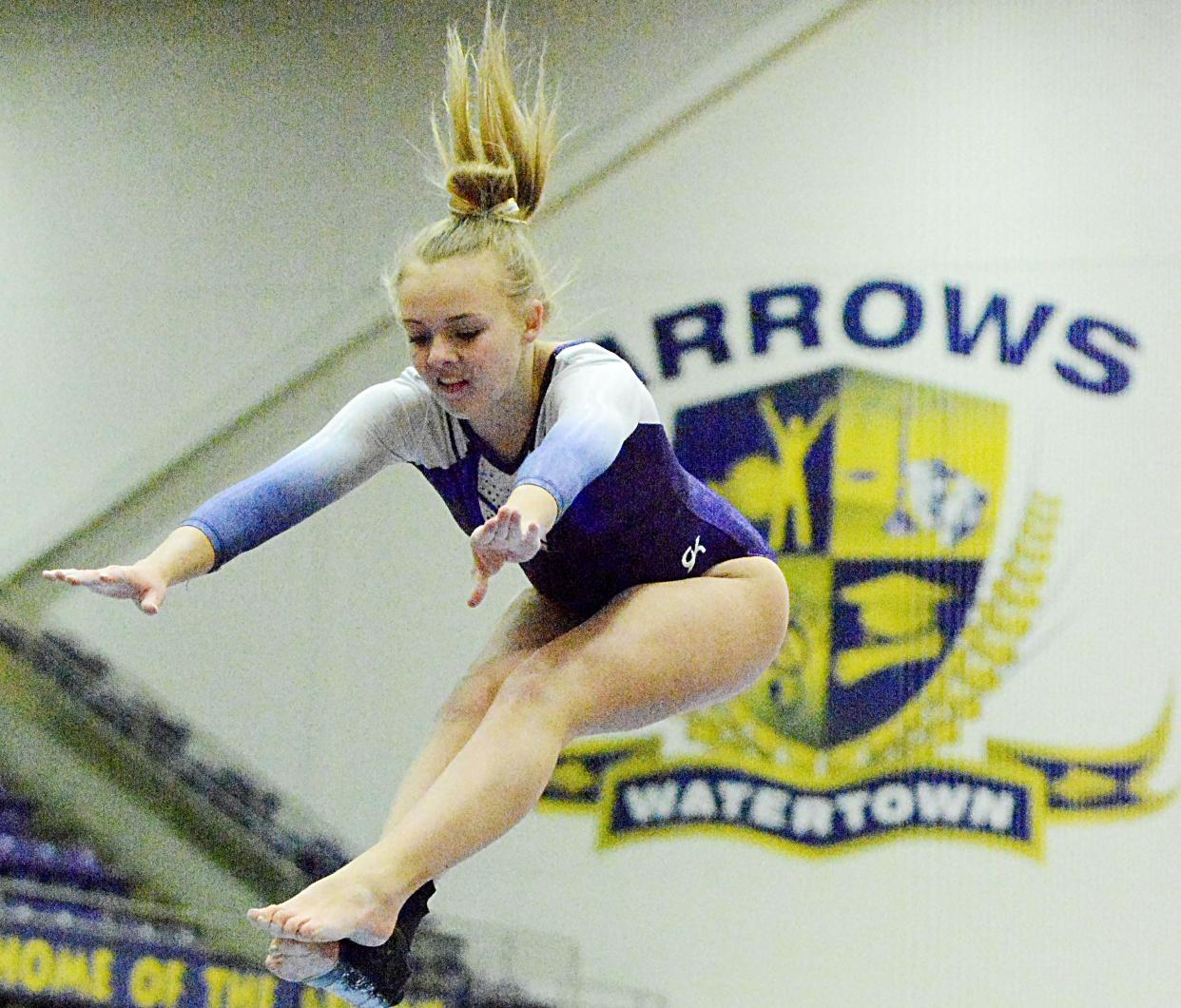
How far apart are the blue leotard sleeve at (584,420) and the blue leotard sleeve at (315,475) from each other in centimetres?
26

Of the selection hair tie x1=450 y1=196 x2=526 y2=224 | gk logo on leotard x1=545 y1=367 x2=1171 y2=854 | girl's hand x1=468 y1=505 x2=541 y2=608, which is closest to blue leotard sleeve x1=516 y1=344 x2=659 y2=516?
girl's hand x1=468 y1=505 x2=541 y2=608

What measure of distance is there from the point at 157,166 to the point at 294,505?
4.23 meters

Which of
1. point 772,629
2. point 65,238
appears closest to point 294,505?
point 772,629

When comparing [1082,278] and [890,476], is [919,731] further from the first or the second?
[1082,278]

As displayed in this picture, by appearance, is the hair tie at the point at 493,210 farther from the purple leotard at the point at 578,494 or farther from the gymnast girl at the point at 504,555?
the purple leotard at the point at 578,494

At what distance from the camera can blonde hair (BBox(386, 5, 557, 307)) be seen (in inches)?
88.6

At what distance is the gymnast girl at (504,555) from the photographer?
194 cm

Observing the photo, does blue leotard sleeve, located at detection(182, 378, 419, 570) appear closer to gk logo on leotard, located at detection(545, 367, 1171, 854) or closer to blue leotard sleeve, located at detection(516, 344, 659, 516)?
blue leotard sleeve, located at detection(516, 344, 659, 516)

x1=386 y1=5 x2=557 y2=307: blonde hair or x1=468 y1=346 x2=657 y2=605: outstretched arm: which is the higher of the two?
x1=386 y1=5 x2=557 y2=307: blonde hair

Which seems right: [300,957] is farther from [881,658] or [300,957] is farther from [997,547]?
[997,547]

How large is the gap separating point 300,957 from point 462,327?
85 centimetres

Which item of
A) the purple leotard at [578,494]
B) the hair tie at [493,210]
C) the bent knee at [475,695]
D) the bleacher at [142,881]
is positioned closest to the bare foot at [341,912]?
the bent knee at [475,695]

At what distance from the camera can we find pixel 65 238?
20.2ft

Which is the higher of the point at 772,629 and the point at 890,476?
the point at 890,476
